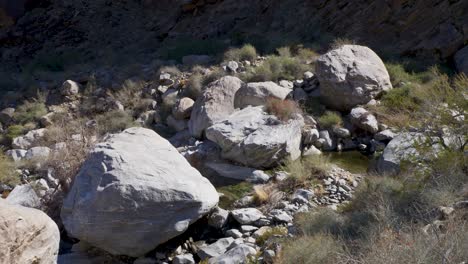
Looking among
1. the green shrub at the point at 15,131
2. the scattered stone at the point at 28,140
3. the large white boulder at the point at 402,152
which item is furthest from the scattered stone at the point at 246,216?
the green shrub at the point at 15,131

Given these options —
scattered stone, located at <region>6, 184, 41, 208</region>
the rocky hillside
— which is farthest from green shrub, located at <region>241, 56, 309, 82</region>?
scattered stone, located at <region>6, 184, 41, 208</region>

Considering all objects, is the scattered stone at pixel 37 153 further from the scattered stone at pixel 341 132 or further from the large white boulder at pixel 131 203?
the scattered stone at pixel 341 132

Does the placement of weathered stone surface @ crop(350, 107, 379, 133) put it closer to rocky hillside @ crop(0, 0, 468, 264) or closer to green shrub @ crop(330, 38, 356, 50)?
rocky hillside @ crop(0, 0, 468, 264)

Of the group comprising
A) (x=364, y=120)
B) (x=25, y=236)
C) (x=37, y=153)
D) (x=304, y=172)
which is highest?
(x=25, y=236)

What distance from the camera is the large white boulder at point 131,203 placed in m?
7.70

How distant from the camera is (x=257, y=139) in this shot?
10352 millimetres

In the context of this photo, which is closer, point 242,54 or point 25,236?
point 25,236

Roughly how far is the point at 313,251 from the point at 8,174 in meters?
6.51

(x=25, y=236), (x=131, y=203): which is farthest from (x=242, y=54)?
(x=25, y=236)

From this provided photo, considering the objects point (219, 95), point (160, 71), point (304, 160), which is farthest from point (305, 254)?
point (160, 71)

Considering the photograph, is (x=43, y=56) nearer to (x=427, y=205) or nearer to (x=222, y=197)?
(x=222, y=197)

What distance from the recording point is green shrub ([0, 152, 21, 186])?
416 inches

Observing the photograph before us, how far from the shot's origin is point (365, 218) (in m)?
7.11

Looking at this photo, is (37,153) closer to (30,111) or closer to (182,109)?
(30,111)
